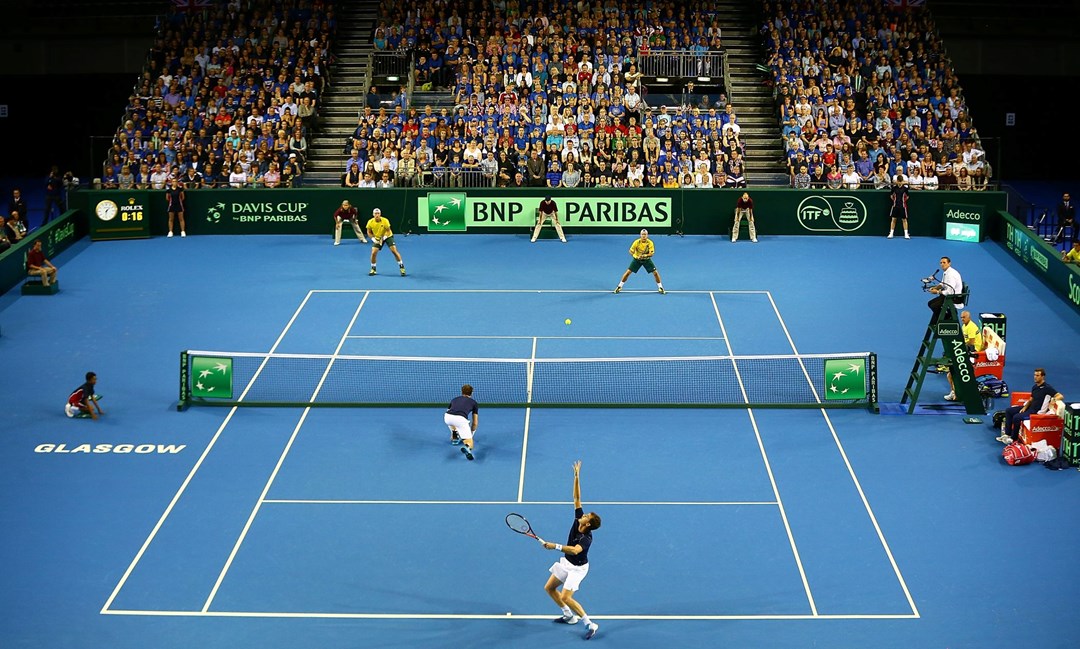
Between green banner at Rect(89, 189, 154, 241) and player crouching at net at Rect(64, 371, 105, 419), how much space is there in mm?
16954

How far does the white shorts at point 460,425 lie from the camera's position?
22.6m

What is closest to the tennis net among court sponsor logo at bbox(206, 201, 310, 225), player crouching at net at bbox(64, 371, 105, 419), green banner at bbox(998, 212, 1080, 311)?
player crouching at net at bbox(64, 371, 105, 419)

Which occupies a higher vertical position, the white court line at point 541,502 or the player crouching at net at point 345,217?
the player crouching at net at point 345,217

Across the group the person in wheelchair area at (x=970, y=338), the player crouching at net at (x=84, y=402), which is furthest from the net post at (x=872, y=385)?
the player crouching at net at (x=84, y=402)

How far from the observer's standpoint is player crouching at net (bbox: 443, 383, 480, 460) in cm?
2259

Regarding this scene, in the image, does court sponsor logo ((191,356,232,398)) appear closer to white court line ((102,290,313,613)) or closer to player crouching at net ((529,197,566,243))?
white court line ((102,290,313,613))

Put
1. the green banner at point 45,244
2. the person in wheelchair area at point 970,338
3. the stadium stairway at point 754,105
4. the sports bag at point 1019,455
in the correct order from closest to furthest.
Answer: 1. the sports bag at point 1019,455
2. the person in wheelchair area at point 970,338
3. the green banner at point 45,244
4. the stadium stairway at point 754,105

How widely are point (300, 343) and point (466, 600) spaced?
12718 millimetres

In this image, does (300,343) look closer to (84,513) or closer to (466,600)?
(84,513)

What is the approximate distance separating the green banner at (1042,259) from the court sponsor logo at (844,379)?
31.1 feet

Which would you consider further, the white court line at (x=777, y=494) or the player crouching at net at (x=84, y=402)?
the player crouching at net at (x=84, y=402)

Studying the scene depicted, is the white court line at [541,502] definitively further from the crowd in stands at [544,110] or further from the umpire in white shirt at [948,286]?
the crowd in stands at [544,110]

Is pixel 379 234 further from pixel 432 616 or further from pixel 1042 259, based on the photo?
pixel 432 616

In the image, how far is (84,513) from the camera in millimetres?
20406
